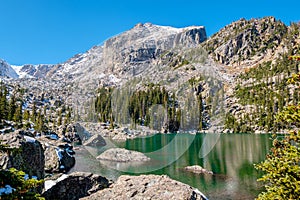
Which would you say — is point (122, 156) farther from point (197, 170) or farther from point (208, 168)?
point (208, 168)

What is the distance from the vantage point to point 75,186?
25.8 metres

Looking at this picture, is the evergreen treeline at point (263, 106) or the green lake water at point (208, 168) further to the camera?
the evergreen treeline at point (263, 106)

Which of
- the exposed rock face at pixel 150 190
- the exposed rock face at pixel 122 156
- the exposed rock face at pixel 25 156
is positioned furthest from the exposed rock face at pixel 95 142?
the exposed rock face at pixel 150 190

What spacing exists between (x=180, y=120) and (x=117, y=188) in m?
164

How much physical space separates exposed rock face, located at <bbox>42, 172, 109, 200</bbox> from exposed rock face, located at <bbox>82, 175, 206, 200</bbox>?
429 cm

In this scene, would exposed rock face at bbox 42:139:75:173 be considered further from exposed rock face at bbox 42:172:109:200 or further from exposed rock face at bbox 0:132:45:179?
exposed rock face at bbox 42:172:109:200

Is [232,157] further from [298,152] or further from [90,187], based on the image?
[298,152]

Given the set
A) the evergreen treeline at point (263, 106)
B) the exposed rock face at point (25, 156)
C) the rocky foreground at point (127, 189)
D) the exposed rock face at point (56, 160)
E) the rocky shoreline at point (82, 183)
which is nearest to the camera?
the rocky foreground at point (127, 189)

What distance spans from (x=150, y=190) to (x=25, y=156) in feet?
39.5

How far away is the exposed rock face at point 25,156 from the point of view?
2202 cm

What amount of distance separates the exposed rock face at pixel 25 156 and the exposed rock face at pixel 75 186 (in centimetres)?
208

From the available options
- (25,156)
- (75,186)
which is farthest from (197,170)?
(25,156)

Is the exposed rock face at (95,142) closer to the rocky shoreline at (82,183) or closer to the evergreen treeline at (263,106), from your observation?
the rocky shoreline at (82,183)

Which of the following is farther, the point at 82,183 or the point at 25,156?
the point at 82,183
